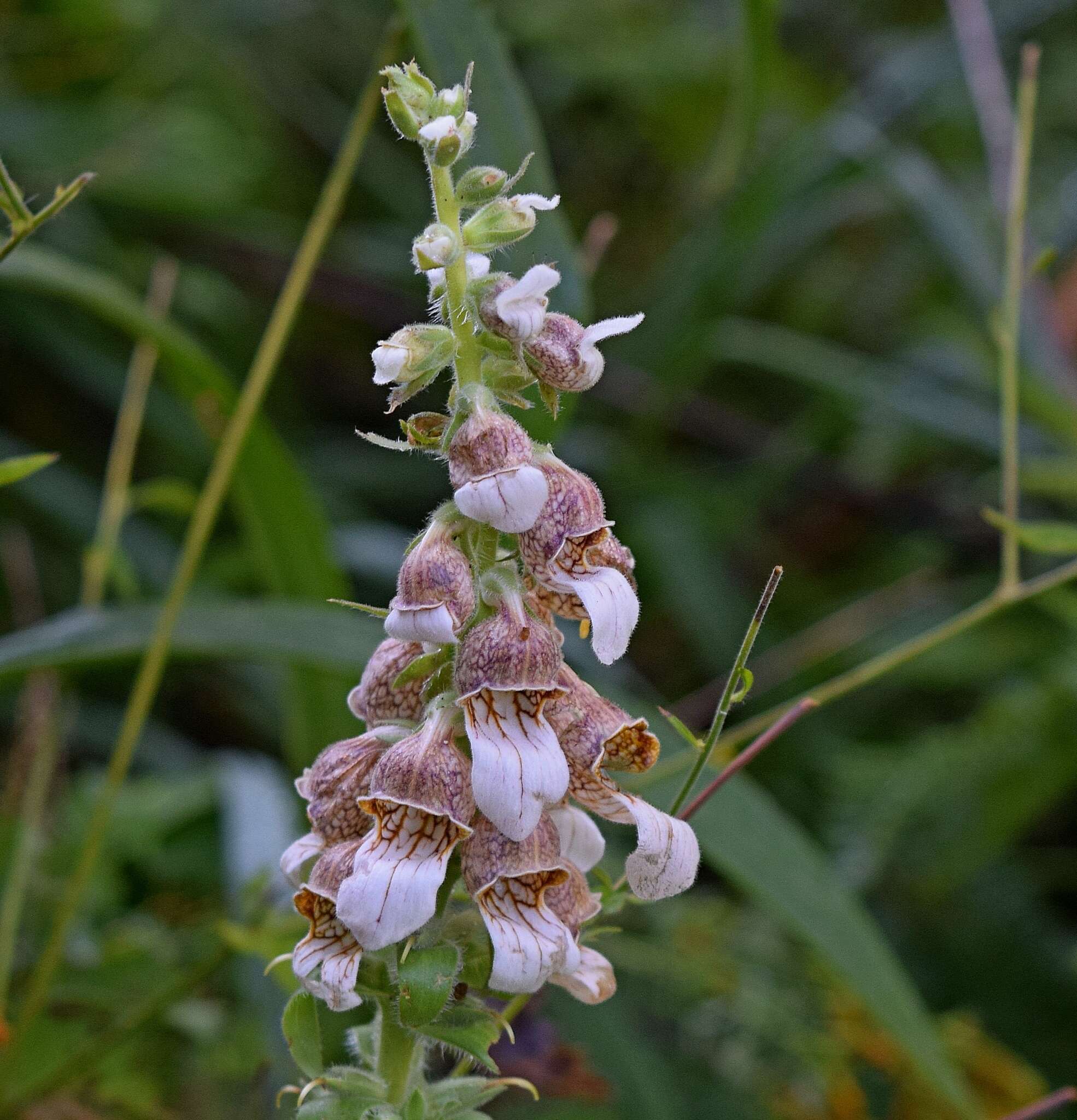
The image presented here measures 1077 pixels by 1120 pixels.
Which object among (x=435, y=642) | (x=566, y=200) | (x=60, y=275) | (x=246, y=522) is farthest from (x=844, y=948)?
(x=566, y=200)

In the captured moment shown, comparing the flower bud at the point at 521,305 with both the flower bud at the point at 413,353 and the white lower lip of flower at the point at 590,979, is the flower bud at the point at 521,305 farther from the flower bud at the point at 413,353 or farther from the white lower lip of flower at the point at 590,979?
the white lower lip of flower at the point at 590,979

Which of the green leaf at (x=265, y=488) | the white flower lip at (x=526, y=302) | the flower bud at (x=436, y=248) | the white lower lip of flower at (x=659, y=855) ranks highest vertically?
the green leaf at (x=265, y=488)

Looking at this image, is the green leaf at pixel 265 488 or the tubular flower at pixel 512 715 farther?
the green leaf at pixel 265 488

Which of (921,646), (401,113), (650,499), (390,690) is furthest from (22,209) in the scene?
(650,499)

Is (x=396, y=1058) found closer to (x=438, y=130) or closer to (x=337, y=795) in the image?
(x=337, y=795)

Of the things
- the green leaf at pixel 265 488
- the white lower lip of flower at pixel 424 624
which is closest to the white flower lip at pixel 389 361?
the white lower lip of flower at pixel 424 624

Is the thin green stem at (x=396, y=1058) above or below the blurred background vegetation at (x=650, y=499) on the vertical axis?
below

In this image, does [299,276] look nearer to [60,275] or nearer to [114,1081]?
[60,275]
